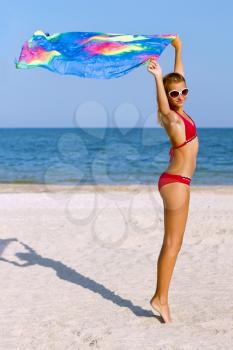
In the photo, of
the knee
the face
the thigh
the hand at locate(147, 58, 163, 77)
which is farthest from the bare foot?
the hand at locate(147, 58, 163, 77)

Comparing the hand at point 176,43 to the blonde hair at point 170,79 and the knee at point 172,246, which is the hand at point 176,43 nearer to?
the blonde hair at point 170,79

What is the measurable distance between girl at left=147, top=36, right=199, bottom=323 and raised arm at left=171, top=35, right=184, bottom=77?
0.16m

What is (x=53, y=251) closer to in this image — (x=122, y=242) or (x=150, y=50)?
(x=122, y=242)

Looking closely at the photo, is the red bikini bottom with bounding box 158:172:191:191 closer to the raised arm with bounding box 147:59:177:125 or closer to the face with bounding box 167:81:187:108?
the raised arm with bounding box 147:59:177:125

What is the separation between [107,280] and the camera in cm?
637

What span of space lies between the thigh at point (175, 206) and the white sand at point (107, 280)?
78cm

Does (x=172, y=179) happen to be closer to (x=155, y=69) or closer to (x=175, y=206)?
(x=175, y=206)

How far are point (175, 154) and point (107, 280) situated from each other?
2308 mm

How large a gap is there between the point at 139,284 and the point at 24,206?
594 centimetres

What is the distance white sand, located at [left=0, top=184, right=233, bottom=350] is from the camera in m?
4.55

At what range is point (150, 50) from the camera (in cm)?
500

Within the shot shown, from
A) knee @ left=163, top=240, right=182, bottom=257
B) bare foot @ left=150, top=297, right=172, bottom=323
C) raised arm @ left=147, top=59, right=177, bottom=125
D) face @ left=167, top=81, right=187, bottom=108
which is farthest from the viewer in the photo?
bare foot @ left=150, top=297, right=172, bottom=323

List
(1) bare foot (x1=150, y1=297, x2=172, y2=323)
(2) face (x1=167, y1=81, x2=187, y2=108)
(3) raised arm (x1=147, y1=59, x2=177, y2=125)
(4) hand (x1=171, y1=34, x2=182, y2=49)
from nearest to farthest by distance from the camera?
1. (3) raised arm (x1=147, y1=59, x2=177, y2=125)
2. (2) face (x1=167, y1=81, x2=187, y2=108)
3. (1) bare foot (x1=150, y1=297, x2=172, y2=323)
4. (4) hand (x1=171, y1=34, x2=182, y2=49)

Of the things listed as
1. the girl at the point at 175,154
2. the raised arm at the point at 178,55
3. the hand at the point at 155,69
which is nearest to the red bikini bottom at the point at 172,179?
the girl at the point at 175,154
